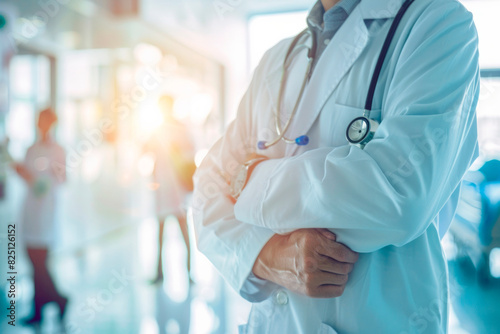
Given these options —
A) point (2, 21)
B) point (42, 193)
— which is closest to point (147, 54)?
point (2, 21)

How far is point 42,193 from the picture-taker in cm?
221

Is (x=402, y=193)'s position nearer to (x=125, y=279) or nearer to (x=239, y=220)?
(x=239, y=220)

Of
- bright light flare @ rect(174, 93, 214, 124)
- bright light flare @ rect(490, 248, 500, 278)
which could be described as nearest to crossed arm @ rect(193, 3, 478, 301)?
bright light flare @ rect(490, 248, 500, 278)

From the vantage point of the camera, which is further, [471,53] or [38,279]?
[38,279]

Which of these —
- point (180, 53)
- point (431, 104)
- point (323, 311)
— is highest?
point (180, 53)

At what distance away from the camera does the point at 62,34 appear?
3.45 metres

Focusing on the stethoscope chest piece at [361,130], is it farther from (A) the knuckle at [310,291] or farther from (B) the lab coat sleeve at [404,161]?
(A) the knuckle at [310,291]

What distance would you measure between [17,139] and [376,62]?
3.20 meters

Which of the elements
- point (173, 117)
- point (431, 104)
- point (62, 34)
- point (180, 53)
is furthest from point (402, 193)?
point (180, 53)

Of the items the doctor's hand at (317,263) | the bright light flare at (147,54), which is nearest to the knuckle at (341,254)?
the doctor's hand at (317,263)

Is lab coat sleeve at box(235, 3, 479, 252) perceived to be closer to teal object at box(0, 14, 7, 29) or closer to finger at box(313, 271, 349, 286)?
finger at box(313, 271, 349, 286)

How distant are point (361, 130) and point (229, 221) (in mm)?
298

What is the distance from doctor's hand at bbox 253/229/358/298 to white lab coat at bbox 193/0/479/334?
2cm

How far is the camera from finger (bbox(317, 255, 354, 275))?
531 millimetres
